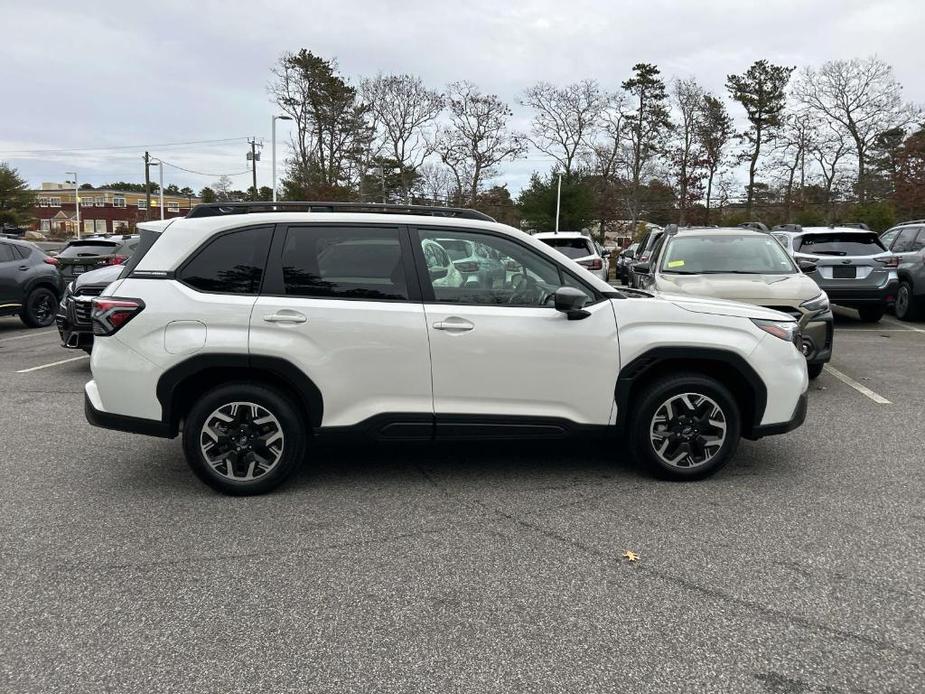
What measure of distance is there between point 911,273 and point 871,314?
0.93 meters

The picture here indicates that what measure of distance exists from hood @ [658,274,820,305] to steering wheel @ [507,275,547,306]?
3255mm

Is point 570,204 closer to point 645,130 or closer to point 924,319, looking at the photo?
point 645,130

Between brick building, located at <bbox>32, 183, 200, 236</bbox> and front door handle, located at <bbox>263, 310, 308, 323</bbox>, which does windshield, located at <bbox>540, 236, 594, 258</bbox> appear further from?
brick building, located at <bbox>32, 183, 200, 236</bbox>

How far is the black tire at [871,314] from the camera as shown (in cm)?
1238

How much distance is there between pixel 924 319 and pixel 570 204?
2742cm

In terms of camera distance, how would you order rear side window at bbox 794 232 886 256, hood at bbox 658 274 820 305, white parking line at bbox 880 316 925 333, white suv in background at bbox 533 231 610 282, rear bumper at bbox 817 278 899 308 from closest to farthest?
hood at bbox 658 274 820 305 → rear bumper at bbox 817 278 899 308 → rear side window at bbox 794 232 886 256 → white parking line at bbox 880 316 925 333 → white suv in background at bbox 533 231 610 282

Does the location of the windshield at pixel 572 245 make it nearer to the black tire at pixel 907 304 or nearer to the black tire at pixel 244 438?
the black tire at pixel 907 304

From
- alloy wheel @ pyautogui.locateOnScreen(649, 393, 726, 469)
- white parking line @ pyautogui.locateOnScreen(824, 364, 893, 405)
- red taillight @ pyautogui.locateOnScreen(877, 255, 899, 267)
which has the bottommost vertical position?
white parking line @ pyautogui.locateOnScreen(824, 364, 893, 405)

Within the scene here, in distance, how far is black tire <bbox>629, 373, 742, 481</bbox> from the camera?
4.58m

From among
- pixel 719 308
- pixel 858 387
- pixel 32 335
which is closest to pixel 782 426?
pixel 719 308

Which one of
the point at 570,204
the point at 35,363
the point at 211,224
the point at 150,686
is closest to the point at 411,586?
the point at 150,686

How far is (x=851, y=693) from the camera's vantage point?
8.38 feet

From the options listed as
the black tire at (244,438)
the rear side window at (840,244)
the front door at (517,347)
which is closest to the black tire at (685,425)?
the front door at (517,347)

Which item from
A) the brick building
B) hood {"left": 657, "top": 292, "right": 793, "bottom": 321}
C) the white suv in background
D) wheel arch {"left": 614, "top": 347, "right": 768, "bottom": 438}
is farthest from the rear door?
the brick building
